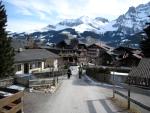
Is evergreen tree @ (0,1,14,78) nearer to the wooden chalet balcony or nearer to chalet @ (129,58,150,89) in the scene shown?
chalet @ (129,58,150,89)

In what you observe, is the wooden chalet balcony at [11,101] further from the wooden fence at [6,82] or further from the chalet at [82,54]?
the chalet at [82,54]

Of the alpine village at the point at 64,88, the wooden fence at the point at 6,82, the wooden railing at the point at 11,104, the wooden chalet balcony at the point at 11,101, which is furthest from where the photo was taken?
the wooden fence at the point at 6,82

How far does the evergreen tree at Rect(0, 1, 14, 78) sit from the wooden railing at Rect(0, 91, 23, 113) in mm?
Answer: 26508

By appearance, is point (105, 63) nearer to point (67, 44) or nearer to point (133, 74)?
point (67, 44)

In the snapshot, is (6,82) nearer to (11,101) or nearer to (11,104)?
(11,104)

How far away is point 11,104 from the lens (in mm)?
13312

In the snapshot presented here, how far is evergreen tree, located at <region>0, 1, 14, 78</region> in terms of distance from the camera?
132ft

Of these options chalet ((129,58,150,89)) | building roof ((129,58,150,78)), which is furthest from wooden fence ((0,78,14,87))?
building roof ((129,58,150,78))

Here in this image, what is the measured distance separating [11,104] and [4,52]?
92.9 feet

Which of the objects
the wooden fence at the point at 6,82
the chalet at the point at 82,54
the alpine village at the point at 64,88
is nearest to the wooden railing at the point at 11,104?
the alpine village at the point at 64,88

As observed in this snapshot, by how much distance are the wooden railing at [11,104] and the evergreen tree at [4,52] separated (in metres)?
26.5

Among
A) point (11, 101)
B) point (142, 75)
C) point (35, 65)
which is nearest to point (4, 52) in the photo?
point (142, 75)

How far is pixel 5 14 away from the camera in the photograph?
1731 inches

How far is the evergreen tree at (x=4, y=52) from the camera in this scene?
4009 cm
